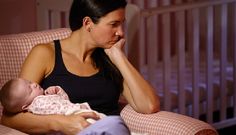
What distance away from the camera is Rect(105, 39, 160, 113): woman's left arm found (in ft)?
8.44

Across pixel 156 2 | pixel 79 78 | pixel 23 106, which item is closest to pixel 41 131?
pixel 23 106

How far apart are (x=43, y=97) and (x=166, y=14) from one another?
140cm

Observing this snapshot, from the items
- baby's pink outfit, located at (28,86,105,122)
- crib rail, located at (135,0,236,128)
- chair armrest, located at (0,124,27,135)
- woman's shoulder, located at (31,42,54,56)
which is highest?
woman's shoulder, located at (31,42,54,56)

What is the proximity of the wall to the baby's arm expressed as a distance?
140cm

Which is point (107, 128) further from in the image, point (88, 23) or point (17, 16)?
point (17, 16)

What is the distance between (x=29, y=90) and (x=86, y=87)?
12.4 inches

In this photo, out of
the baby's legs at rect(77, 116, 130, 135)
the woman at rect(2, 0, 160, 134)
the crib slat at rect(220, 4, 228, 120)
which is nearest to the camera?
the baby's legs at rect(77, 116, 130, 135)

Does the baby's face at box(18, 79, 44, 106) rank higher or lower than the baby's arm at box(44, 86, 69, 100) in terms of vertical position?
higher

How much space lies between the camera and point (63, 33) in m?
2.89

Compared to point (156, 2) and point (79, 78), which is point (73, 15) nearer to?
point (79, 78)

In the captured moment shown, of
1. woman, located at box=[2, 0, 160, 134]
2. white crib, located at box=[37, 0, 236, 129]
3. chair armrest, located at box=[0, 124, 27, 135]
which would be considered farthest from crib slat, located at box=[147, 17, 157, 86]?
chair armrest, located at box=[0, 124, 27, 135]

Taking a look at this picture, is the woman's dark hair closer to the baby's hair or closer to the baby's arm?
the baby's arm

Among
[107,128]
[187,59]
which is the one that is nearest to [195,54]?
[187,59]

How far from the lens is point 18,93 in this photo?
2.28m
